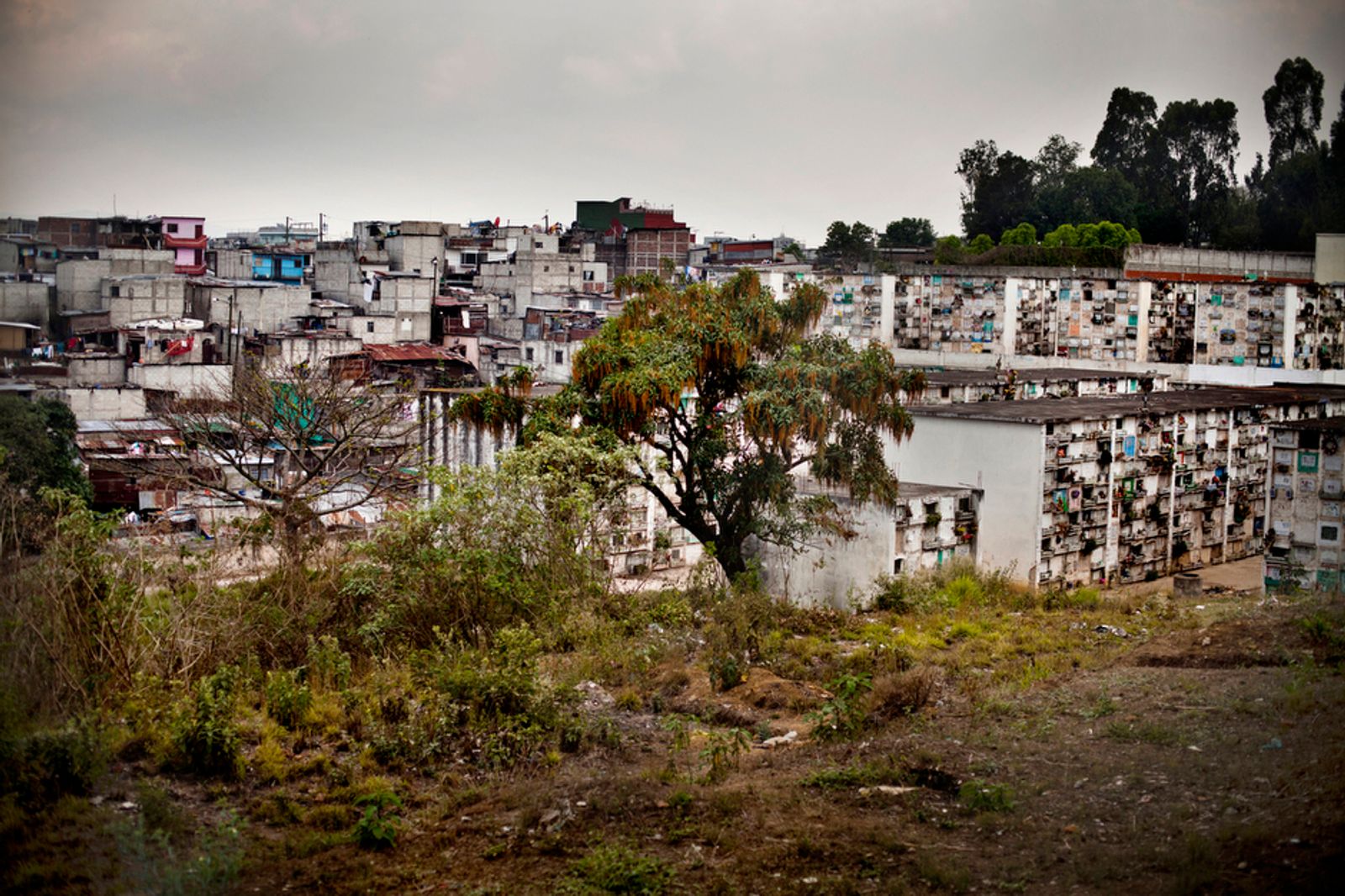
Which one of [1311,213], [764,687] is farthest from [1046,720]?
[1311,213]

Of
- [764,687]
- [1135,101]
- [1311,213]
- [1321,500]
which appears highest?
[1135,101]

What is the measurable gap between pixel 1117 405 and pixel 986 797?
958cm

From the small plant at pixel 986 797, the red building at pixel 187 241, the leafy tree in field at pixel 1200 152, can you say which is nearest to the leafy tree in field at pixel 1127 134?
the leafy tree in field at pixel 1200 152

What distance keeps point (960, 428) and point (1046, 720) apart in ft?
22.8

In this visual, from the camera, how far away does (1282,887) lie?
3.20 metres

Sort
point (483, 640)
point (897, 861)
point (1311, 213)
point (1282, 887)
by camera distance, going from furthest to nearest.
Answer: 1. point (1311, 213)
2. point (483, 640)
3. point (897, 861)
4. point (1282, 887)

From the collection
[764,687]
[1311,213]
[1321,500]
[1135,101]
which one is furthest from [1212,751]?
[1135,101]

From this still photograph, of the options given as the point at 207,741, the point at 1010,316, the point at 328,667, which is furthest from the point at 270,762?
the point at 1010,316

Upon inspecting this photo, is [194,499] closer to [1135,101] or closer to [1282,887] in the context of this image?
[1135,101]

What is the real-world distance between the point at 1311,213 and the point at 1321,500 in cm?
223

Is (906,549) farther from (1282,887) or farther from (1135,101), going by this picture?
(1282,887)

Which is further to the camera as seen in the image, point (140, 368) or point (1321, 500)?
point (140, 368)

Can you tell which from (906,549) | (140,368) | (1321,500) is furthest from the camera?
(140,368)

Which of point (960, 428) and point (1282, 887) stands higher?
point (960, 428)
